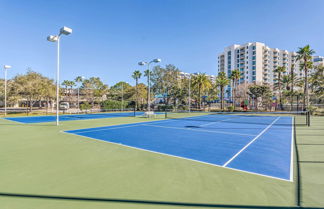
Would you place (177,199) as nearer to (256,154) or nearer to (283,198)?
(283,198)

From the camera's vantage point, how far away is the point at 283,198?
129 inches

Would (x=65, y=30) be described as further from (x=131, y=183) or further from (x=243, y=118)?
(x=243, y=118)

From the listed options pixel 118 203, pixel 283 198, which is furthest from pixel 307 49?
pixel 118 203

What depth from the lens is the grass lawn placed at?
10.3 feet

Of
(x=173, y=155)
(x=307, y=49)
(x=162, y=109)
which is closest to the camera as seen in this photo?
(x=173, y=155)

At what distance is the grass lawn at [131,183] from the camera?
3.13 m

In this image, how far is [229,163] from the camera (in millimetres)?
5195

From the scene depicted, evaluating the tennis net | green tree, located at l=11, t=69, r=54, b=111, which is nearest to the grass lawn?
the tennis net

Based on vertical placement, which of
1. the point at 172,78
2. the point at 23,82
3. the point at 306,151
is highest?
the point at 172,78

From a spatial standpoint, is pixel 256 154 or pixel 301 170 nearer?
pixel 301 170

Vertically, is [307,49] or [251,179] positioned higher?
[307,49]

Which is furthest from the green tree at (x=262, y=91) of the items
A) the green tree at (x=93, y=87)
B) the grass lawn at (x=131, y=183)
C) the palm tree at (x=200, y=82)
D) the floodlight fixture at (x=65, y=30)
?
the floodlight fixture at (x=65, y=30)

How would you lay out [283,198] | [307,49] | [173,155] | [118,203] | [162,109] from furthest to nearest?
[162,109]
[307,49]
[173,155]
[283,198]
[118,203]

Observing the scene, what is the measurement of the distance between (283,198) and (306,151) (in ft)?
15.3
